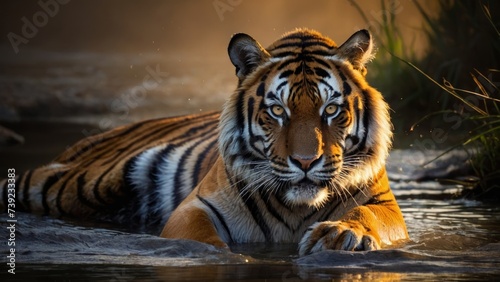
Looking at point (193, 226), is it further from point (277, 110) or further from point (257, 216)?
point (277, 110)

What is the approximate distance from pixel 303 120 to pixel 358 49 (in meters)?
0.46

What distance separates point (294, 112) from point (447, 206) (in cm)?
161

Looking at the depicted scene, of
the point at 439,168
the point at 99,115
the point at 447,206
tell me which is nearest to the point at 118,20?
the point at 99,115

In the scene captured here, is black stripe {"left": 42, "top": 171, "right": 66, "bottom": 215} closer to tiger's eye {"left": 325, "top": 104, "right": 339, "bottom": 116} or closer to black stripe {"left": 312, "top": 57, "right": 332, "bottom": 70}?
black stripe {"left": 312, "top": 57, "right": 332, "bottom": 70}

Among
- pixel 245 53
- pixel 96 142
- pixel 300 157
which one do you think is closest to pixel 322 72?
pixel 245 53

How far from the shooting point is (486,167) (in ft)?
19.8

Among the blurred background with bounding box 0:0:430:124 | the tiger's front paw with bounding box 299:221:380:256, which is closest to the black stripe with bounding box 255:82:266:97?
the tiger's front paw with bounding box 299:221:380:256

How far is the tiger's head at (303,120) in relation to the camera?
4402 mm

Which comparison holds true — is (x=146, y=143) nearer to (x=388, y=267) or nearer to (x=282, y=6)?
(x=388, y=267)

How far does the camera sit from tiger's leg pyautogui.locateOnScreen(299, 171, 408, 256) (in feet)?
13.8

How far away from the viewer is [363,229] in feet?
14.3

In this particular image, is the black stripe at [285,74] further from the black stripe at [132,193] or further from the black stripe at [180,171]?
the black stripe at [132,193]

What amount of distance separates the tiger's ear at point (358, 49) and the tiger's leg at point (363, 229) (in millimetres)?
484

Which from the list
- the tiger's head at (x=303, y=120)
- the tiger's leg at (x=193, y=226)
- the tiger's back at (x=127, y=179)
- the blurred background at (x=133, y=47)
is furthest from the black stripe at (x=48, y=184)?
the blurred background at (x=133, y=47)
